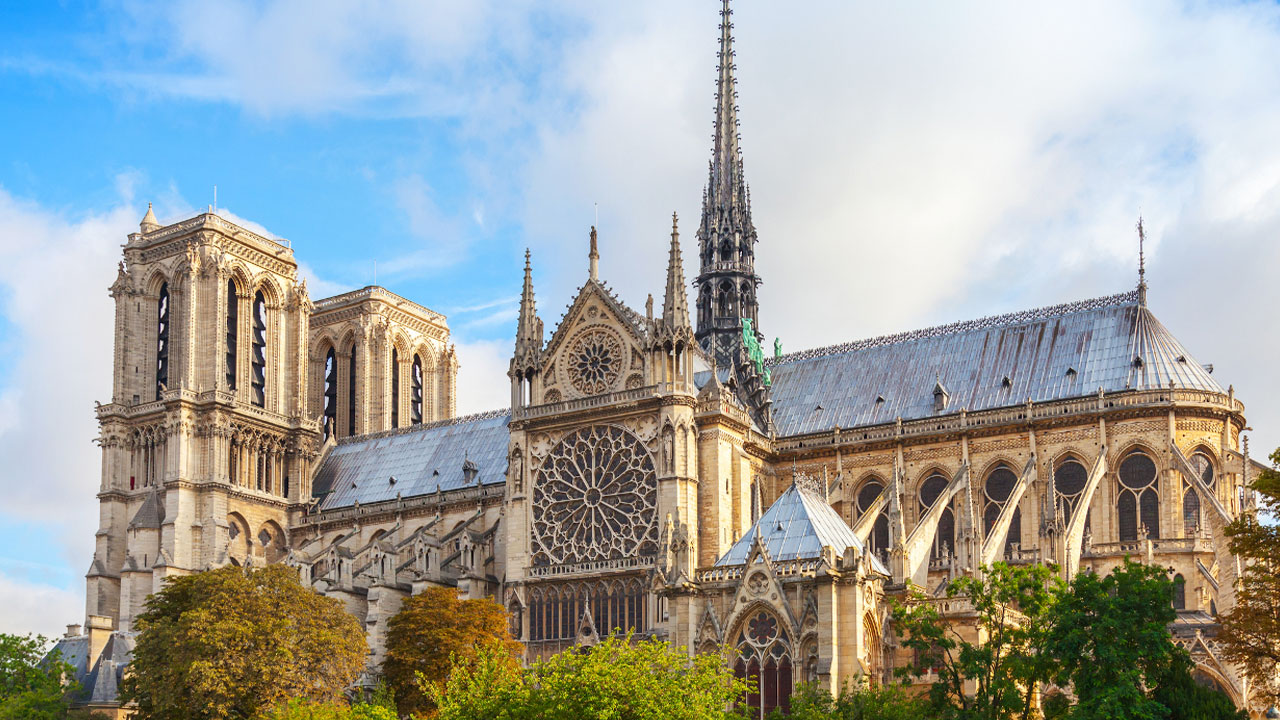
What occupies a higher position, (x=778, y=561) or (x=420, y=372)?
(x=420, y=372)

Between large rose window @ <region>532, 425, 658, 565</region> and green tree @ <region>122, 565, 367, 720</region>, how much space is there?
9.60 metres

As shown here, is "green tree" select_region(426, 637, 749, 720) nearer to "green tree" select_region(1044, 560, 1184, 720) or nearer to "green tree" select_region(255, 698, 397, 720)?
"green tree" select_region(255, 698, 397, 720)

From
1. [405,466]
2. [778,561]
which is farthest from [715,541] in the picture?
[405,466]

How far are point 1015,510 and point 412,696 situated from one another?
22.7 metres

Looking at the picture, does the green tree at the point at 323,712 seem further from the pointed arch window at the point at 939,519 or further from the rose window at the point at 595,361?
the pointed arch window at the point at 939,519

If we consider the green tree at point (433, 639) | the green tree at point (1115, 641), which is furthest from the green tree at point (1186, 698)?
the green tree at point (433, 639)

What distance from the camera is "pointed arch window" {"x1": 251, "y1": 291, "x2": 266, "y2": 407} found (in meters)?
79.1

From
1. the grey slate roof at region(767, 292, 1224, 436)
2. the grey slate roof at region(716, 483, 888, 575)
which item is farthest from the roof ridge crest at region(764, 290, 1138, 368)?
the grey slate roof at region(716, 483, 888, 575)

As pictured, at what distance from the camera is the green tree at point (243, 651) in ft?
166

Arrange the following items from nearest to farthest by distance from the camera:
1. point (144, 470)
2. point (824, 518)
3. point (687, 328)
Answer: point (824, 518), point (687, 328), point (144, 470)

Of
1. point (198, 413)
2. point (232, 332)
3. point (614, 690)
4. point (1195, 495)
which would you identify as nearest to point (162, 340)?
point (232, 332)

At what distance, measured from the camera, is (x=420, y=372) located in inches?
3674

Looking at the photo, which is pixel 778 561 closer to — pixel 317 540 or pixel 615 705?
pixel 615 705

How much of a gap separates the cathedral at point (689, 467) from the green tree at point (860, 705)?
1.96 meters
